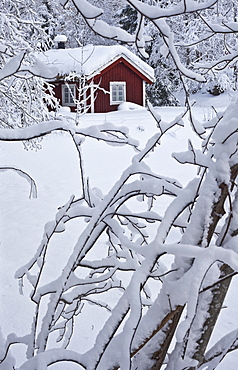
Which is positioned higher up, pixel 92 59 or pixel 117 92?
pixel 92 59

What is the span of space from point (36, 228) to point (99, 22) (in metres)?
4.74

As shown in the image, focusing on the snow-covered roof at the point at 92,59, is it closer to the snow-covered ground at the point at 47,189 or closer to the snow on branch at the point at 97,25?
the snow-covered ground at the point at 47,189

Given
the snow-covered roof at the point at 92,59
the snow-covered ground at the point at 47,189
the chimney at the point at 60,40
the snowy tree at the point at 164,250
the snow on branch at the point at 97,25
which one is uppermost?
the chimney at the point at 60,40

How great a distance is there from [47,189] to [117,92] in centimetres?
1580

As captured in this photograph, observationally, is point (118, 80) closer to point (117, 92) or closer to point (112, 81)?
point (112, 81)

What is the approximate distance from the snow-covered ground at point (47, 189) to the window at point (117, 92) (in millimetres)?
7685

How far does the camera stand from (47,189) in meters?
7.70

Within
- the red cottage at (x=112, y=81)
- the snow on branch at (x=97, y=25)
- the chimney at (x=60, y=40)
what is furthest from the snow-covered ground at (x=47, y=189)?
the chimney at (x=60, y=40)

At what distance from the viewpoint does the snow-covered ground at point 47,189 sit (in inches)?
139

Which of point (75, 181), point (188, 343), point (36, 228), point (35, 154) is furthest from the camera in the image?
point (35, 154)

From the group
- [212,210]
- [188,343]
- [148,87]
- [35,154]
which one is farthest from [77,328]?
[148,87]

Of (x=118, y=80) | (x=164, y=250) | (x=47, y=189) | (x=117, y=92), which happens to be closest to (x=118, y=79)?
(x=118, y=80)

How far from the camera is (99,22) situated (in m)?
1.12

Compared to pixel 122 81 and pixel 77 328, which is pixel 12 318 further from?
pixel 122 81
